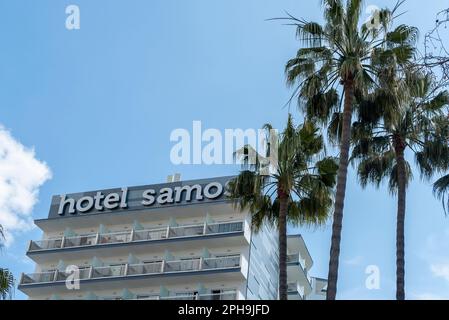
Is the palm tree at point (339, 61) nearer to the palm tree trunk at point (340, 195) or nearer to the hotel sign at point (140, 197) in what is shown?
the palm tree trunk at point (340, 195)

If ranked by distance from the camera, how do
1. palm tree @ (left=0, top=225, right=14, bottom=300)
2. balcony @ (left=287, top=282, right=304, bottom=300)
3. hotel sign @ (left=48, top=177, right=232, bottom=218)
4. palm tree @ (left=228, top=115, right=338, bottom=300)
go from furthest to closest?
balcony @ (left=287, top=282, right=304, bottom=300)
hotel sign @ (left=48, top=177, right=232, bottom=218)
palm tree @ (left=228, top=115, right=338, bottom=300)
palm tree @ (left=0, top=225, right=14, bottom=300)

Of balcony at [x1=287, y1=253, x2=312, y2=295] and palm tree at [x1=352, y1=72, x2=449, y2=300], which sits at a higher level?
balcony at [x1=287, y1=253, x2=312, y2=295]

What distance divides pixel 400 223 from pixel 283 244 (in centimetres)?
447

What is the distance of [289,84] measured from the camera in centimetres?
2864

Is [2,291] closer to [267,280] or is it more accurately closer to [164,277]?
[164,277]

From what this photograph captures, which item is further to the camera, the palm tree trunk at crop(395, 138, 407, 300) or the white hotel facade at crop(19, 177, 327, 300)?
the white hotel facade at crop(19, 177, 327, 300)

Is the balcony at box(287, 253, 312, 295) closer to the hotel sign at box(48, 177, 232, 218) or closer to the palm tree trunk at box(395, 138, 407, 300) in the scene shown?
the hotel sign at box(48, 177, 232, 218)

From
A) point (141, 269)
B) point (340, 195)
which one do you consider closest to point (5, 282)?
point (340, 195)

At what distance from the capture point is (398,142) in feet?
94.7

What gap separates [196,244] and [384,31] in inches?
1154

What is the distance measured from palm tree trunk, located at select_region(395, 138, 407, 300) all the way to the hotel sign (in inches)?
1060

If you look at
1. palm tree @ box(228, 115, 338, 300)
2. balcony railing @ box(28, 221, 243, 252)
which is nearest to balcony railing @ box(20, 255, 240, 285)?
balcony railing @ box(28, 221, 243, 252)

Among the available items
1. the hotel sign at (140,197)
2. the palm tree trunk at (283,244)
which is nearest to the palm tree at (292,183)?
the palm tree trunk at (283,244)

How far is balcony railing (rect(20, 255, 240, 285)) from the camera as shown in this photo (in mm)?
51281
